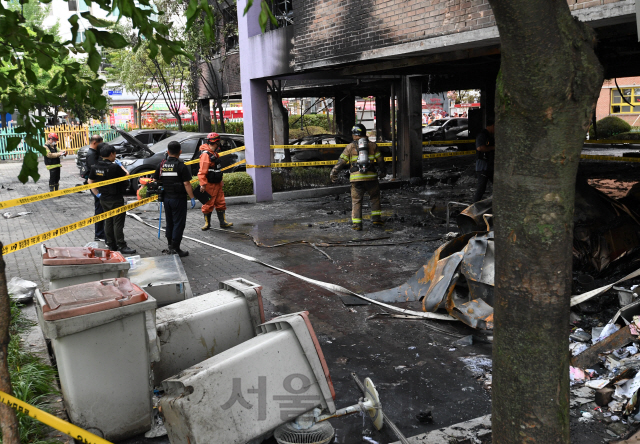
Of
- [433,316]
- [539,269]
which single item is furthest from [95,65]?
[433,316]

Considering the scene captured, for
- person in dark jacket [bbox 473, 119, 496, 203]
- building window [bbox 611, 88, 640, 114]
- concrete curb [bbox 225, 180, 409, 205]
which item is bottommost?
concrete curb [bbox 225, 180, 409, 205]

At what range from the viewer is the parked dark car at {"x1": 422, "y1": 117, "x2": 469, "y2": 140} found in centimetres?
3053

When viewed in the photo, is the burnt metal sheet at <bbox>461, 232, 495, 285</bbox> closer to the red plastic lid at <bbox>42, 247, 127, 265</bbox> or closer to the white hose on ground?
the white hose on ground

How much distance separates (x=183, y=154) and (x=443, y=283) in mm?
10749

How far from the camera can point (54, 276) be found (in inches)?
180

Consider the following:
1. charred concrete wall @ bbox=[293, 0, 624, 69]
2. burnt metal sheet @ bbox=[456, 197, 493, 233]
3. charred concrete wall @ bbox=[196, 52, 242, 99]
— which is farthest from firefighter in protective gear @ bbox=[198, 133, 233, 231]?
charred concrete wall @ bbox=[196, 52, 242, 99]

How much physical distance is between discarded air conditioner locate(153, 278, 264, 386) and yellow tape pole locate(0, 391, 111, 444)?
113cm

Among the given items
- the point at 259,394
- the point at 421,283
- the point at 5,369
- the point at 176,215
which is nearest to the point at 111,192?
the point at 176,215

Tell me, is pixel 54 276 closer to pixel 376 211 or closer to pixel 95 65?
pixel 95 65

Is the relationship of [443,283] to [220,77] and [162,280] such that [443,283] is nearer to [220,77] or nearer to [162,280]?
[162,280]

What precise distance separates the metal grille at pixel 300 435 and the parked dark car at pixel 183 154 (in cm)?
1201

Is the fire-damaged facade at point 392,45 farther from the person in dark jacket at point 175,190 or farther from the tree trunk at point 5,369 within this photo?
the tree trunk at point 5,369

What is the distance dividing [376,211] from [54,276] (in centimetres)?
714

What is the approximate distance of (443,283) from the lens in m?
6.01
